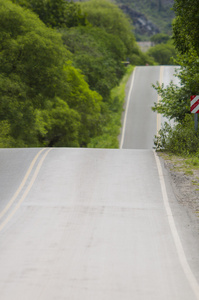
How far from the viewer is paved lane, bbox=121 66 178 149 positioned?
5068 cm

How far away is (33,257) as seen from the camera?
829cm

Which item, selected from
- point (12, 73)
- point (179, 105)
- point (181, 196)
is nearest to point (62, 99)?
point (12, 73)

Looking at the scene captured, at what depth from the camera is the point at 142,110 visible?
6019 cm

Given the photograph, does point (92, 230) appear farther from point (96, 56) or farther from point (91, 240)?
point (96, 56)

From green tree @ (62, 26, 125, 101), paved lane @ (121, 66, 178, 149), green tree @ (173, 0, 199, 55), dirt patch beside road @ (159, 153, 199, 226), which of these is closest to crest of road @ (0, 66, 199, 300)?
dirt patch beside road @ (159, 153, 199, 226)

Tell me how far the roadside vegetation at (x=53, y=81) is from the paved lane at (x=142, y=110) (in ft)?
5.28

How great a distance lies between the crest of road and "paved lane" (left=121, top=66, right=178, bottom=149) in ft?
104

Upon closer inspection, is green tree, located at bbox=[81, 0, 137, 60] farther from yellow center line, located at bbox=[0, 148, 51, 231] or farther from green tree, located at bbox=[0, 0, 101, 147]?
yellow center line, located at bbox=[0, 148, 51, 231]

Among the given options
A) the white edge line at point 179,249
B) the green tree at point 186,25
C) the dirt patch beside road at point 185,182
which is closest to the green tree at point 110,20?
the green tree at point 186,25

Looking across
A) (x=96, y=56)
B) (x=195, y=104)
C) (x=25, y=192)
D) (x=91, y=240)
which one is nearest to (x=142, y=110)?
(x=96, y=56)

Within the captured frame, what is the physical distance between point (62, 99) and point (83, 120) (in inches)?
137

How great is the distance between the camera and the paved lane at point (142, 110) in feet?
166

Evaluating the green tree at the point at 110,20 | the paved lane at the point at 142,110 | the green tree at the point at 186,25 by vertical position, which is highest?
the green tree at the point at 110,20

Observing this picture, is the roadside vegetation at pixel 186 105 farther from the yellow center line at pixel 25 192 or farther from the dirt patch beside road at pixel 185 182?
the yellow center line at pixel 25 192
